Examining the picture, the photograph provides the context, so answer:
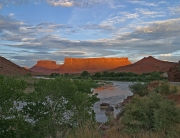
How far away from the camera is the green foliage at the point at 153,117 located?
9.20 meters

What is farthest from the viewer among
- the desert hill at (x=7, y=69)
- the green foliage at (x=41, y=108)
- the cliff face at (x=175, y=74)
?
the desert hill at (x=7, y=69)

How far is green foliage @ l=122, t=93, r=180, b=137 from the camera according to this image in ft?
30.2

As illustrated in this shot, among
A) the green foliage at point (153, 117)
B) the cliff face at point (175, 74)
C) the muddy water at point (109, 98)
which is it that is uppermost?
the cliff face at point (175, 74)

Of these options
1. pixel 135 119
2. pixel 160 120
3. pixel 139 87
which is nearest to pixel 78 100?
pixel 135 119

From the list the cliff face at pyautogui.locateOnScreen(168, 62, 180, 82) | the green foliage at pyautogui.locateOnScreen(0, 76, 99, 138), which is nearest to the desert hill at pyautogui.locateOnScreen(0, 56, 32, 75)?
the cliff face at pyautogui.locateOnScreen(168, 62, 180, 82)

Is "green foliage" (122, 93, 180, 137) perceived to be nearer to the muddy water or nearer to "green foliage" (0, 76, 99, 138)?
"green foliage" (0, 76, 99, 138)

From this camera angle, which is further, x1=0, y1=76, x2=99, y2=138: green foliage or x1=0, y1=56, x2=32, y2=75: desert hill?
x1=0, y1=56, x2=32, y2=75: desert hill

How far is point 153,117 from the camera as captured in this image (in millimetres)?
10242

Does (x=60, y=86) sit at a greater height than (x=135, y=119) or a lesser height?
greater

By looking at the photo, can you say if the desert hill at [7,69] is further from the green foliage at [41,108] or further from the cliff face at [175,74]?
the green foliage at [41,108]

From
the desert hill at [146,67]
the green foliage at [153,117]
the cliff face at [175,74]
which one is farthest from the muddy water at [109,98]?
the desert hill at [146,67]

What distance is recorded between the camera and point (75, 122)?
10.1m

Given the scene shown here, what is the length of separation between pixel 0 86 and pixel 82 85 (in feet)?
14.9

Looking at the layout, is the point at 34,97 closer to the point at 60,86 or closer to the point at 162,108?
the point at 60,86
